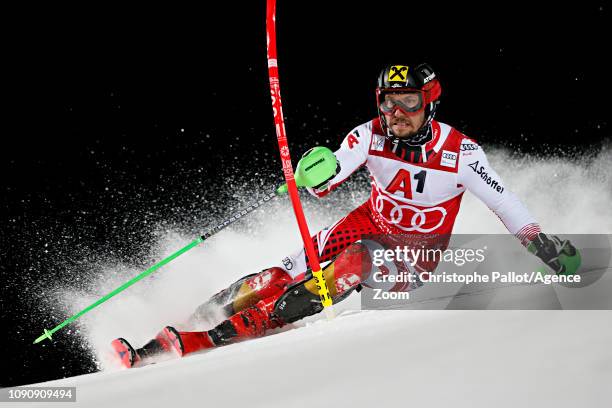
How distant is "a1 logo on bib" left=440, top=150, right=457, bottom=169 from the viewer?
11.6 ft

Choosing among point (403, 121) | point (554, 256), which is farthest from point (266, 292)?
point (554, 256)

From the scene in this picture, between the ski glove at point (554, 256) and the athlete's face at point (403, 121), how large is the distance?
0.85 meters

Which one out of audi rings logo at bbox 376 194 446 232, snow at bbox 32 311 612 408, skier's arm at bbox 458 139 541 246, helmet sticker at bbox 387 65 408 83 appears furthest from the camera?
audi rings logo at bbox 376 194 446 232

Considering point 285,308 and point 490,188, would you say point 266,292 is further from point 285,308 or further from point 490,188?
point 490,188

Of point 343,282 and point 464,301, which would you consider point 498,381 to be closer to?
Answer: point 464,301

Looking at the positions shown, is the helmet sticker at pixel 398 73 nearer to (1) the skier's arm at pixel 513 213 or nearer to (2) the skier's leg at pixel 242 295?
(1) the skier's arm at pixel 513 213

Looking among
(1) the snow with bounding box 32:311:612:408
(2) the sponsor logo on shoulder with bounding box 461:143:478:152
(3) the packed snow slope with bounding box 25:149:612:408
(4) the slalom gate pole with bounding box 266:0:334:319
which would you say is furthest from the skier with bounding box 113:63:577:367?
(1) the snow with bounding box 32:311:612:408

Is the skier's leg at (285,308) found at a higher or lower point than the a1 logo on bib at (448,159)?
lower

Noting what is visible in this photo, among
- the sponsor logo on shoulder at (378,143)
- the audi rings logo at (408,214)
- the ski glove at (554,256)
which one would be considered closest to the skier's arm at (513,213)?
the ski glove at (554,256)

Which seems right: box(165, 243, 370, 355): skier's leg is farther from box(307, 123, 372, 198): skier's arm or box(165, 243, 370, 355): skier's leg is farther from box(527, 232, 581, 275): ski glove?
box(527, 232, 581, 275): ski glove

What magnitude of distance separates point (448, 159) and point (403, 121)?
1.07 feet

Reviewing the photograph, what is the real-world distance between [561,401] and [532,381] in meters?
0.15

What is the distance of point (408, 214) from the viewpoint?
3.74 meters

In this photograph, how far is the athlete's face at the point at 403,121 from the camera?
346cm
